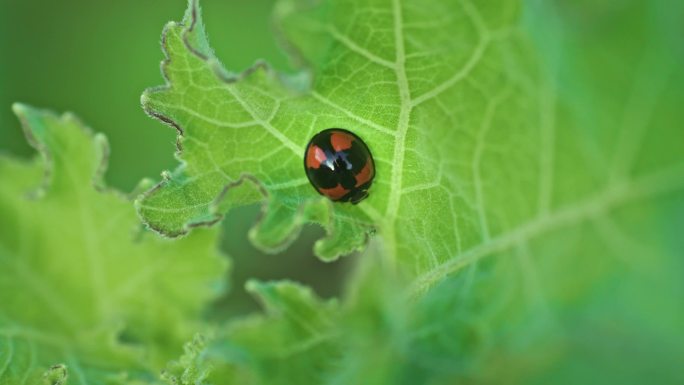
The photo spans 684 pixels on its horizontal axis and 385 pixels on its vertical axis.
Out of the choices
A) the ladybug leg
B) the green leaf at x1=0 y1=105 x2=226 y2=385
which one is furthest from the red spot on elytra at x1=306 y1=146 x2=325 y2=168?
the green leaf at x1=0 y1=105 x2=226 y2=385

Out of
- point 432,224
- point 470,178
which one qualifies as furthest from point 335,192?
point 470,178

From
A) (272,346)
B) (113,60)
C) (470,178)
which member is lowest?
(272,346)

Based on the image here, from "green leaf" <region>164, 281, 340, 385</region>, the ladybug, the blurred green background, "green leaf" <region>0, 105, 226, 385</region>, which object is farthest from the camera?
the blurred green background

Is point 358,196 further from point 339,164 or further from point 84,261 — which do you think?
point 84,261

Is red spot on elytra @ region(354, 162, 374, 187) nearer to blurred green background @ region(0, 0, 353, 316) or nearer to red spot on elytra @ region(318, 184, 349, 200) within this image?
red spot on elytra @ region(318, 184, 349, 200)

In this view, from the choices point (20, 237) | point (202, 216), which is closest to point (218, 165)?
point (202, 216)

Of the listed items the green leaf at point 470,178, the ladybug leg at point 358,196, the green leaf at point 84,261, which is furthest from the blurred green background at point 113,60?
the ladybug leg at point 358,196
